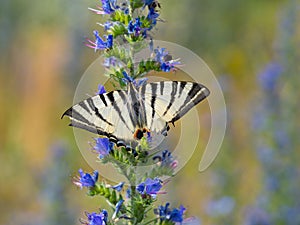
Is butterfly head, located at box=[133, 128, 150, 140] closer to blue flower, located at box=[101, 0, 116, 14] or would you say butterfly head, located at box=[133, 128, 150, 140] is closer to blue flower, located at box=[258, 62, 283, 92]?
blue flower, located at box=[101, 0, 116, 14]

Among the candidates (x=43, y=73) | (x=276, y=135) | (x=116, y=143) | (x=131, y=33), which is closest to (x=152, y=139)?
(x=116, y=143)

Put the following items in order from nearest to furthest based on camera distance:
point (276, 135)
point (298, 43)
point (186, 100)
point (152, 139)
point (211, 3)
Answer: point (186, 100) → point (152, 139) → point (276, 135) → point (298, 43) → point (211, 3)

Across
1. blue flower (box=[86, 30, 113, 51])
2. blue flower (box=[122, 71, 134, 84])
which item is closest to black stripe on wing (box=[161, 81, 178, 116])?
blue flower (box=[122, 71, 134, 84])

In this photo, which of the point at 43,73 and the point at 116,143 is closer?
the point at 116,143

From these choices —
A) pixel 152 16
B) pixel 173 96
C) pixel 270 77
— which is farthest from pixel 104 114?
pixel 270 77

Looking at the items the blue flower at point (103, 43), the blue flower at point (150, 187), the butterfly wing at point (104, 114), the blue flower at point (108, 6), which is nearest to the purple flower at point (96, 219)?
the blue flower at point (150, 187)

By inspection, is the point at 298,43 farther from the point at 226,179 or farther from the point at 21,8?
the point at 21,8
